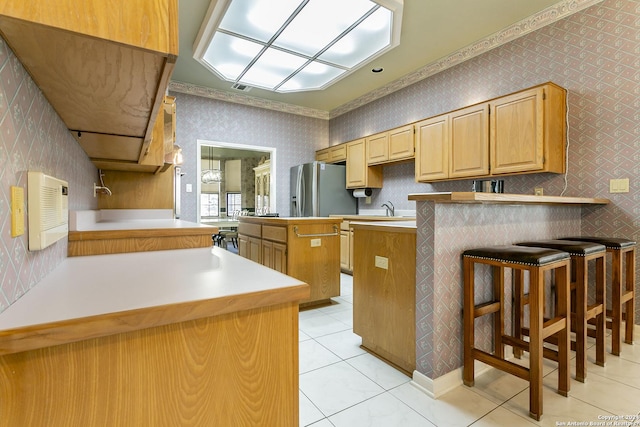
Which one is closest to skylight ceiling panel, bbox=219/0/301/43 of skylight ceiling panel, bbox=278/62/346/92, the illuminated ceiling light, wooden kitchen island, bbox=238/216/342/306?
the illuminated ceiling light

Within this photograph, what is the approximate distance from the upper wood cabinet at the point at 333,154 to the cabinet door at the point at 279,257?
8.43 ft

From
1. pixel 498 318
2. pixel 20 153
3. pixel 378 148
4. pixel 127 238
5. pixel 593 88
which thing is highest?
pixel 593 88

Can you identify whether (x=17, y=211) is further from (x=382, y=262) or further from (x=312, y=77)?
(x=312, y=77)

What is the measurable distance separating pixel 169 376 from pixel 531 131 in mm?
3240

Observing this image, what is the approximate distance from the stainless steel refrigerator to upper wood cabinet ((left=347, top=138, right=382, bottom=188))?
212 mm

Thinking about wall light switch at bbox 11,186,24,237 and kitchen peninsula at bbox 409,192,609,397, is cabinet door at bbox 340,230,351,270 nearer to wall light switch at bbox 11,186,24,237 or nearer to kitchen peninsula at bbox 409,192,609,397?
kitchen peninsula at bbox 409,192,609,397

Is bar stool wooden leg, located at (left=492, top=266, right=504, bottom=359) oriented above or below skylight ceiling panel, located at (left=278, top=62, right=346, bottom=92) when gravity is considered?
below

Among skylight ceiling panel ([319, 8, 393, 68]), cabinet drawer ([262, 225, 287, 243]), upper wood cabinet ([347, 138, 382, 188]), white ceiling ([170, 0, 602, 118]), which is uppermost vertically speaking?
white ceiling ([170, 0, 602, 118])

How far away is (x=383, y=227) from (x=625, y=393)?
1.52 meters

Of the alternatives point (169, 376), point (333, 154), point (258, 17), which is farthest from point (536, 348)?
point (333, 154)

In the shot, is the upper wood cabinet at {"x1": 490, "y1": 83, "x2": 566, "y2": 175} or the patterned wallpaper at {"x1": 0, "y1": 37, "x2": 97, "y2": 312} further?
the upper wood cabinet at {"x1": 490, "y1": 83, "x2": 566, "y2": 175}

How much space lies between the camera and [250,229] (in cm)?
374

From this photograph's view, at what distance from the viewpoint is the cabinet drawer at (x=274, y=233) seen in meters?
2.95

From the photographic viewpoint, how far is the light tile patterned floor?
4.63 feet
